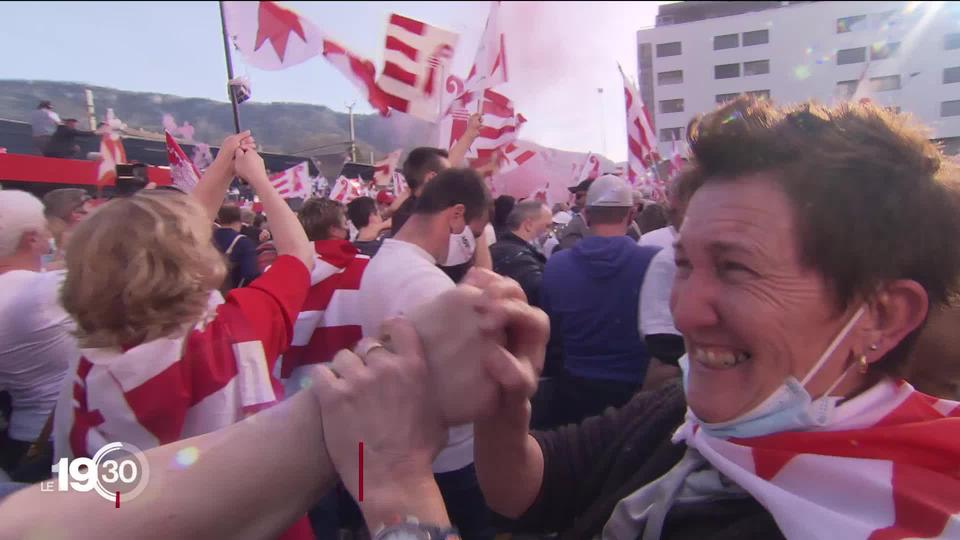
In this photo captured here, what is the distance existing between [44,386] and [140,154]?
1.79m

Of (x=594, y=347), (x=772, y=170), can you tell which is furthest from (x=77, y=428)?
(x=594, y=347)

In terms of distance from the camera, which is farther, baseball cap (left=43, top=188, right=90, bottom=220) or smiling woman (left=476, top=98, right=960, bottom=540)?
baseball cap (left=43, top=188, right=90, bottom=220)

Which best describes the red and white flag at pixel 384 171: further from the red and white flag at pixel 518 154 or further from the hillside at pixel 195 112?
the hillside at pixel 195 112

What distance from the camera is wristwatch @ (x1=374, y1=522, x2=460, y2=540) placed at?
826mm

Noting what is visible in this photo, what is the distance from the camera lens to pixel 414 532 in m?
0.83

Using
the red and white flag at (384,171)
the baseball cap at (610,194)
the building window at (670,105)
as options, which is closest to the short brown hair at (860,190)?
the baseball cap at (610,194)

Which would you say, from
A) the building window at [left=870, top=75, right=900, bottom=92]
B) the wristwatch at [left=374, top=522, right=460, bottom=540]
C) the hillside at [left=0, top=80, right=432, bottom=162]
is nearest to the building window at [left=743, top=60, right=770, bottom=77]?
the building window at [left=870, top=75, right=900, bottom=92]

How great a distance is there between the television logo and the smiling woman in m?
0.63

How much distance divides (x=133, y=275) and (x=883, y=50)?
12.4ft

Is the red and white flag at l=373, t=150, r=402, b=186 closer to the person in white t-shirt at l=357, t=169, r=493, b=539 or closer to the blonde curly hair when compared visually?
the person in white t-shirt at l=357, t=169, r=493, b=539

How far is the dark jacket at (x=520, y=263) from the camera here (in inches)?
153

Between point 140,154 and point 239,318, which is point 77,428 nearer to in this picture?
point 239,318

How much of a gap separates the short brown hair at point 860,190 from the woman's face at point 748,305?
0.11 feet

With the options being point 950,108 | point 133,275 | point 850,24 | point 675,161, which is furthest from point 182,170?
point 675,161
